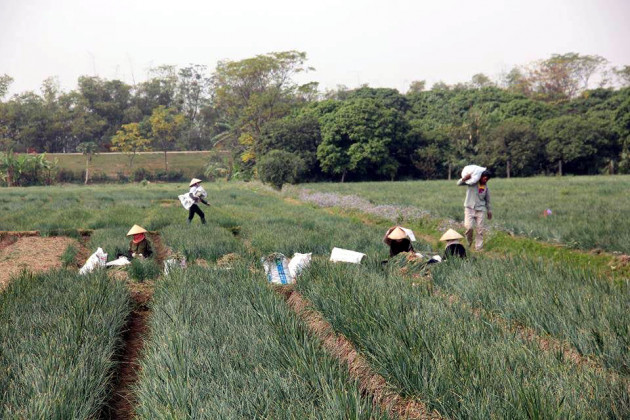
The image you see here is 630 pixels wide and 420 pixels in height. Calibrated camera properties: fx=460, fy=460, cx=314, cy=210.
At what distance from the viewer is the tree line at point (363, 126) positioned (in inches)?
1430

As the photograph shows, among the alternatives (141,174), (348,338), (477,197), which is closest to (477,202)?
(477,197)

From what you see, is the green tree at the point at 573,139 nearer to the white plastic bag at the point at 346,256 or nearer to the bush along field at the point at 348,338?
the white plastic bag at the point at 346,256

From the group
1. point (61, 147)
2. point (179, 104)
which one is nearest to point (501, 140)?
point (179, 104)

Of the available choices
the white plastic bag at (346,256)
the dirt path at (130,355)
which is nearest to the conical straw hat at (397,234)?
the white plastic bag at (346,256)

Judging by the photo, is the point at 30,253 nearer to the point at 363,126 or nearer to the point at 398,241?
the point at 398,241

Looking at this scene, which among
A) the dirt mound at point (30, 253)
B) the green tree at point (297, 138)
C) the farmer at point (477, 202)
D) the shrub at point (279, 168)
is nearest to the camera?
the dirt mound at point (30, 253)

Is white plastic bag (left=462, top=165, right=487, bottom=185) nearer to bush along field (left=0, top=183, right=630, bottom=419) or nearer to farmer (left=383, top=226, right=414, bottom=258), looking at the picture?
farmer (left=383, top=226, right=414, bottom=258)

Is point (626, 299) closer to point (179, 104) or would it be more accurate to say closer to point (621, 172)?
point (621, 172)

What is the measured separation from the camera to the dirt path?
2598 millimetres

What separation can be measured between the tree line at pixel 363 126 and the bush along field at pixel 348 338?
2252cm

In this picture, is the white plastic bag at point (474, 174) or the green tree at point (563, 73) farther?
the green tree at point (563, 73)

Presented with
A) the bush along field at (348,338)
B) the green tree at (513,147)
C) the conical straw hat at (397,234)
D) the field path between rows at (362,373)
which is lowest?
the field path between rows at (362,373)

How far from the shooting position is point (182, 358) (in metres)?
2.36

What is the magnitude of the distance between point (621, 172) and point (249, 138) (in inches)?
1221
